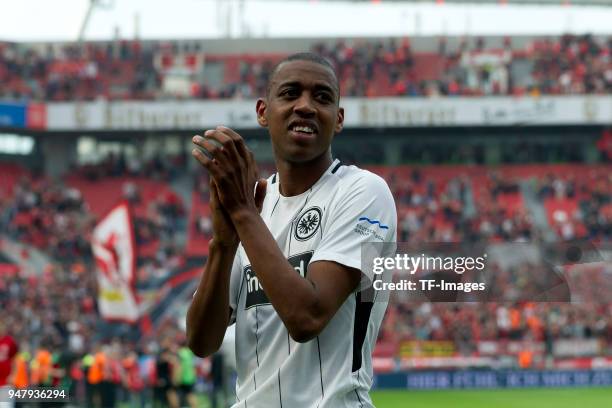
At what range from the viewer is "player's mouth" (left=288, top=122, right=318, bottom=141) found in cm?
277

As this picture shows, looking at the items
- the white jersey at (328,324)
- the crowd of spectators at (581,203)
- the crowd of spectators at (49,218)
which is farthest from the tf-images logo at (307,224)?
the crowd of spectators at (581,203)

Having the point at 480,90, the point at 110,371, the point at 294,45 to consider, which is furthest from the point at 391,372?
the point at 294,45

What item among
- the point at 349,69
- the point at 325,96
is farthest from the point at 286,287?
the point at 349,69

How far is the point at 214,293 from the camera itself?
9.24 feet

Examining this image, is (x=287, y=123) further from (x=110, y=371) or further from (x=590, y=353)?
(x=590, y=353)

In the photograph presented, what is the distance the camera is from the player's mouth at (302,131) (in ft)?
9.09

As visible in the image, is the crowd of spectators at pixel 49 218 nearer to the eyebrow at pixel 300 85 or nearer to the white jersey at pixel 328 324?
the white jersey at pixel 328 324

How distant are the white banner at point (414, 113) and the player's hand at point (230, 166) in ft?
107

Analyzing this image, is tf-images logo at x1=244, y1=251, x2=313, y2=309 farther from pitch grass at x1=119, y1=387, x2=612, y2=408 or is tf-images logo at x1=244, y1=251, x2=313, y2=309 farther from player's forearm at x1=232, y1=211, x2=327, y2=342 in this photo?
pitch grass at x1=119, y1=387, x2=612, y2=408

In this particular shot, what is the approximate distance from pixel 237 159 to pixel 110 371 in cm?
1482

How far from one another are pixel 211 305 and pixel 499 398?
19.6 m

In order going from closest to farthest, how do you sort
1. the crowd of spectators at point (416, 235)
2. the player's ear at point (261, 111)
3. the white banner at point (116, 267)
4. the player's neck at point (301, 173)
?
the player's neck at point (301, 173), the player's ear at point (261, 111), the white banner at point (116, 267), the crowd of spectators at point (416, 235)

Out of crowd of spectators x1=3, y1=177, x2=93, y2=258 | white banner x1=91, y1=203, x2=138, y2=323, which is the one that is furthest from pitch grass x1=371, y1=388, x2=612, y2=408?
crowd of spectators x1=3, y1=177, x2=93, y2=258

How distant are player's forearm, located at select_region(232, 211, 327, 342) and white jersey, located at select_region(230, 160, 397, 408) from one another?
16 centimetres
